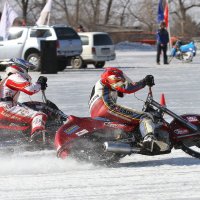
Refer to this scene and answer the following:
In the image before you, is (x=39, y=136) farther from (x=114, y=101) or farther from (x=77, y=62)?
(x=77, y=62)

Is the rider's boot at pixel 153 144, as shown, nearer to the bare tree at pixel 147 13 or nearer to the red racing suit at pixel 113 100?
the red racing suit at pixel 113 100

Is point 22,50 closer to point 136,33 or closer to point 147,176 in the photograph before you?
point 147,176

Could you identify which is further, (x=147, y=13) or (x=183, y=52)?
(x=147, y=13)

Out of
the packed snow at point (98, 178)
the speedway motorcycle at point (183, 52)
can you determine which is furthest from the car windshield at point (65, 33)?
the packed snow at point (98, 178)

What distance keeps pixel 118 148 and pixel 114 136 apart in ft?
1.04

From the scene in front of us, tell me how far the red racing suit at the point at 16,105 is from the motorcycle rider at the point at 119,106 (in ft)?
2.91

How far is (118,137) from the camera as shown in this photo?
9.63 meters

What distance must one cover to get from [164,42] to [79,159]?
936 inches

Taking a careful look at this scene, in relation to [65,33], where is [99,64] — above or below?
below

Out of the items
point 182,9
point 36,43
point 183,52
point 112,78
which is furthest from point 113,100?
point 182,9

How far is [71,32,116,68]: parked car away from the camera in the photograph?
3253 centimetres

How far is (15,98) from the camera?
10688 millimetres

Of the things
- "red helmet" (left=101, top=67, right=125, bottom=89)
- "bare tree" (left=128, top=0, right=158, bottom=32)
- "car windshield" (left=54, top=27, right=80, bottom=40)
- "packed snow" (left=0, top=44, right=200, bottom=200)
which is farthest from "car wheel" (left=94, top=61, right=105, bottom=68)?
"bare tree" (left=128, top=0, right=158, bottom=32)

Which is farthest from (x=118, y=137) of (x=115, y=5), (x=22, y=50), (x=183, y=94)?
(x=115, y=5)
